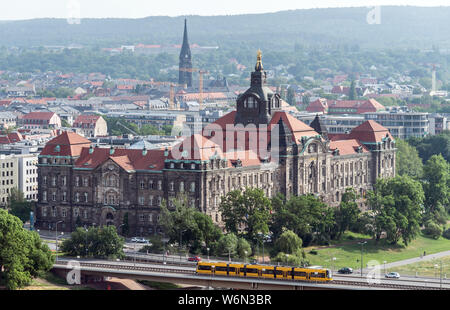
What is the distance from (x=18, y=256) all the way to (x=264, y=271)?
28.4 metres

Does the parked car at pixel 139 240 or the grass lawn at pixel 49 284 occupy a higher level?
the parked car at pixel 139 240

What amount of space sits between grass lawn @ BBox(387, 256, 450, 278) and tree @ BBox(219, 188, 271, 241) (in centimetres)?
1896

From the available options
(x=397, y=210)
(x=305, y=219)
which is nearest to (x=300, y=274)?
(x=305, y=219)

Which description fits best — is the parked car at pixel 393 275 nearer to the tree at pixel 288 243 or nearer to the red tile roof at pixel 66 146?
the tree at pixel 288 243

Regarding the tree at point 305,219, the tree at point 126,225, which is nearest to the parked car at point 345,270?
the tree at point 305,219

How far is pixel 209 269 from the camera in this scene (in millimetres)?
148125

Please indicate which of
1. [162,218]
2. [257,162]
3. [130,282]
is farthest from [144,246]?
[257,162]

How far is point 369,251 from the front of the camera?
185000 mm

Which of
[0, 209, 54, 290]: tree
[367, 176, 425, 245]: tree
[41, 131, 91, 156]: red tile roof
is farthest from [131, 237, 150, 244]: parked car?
[367, 176, 425, 245]: tree

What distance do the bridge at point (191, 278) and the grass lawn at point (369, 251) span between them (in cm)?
2565

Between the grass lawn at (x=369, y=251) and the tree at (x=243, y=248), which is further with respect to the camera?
the grass lawn at (x=369, y=251)

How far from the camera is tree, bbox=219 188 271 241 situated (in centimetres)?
17638

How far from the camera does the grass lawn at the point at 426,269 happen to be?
552ft
